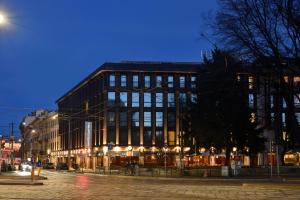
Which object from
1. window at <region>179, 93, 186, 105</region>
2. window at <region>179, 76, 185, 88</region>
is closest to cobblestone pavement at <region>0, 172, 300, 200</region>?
window at <region>179, 93, 186, 105</region>

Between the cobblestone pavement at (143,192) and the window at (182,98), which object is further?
the window at (182,98)

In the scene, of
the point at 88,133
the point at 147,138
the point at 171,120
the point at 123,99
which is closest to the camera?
the point at 88,133

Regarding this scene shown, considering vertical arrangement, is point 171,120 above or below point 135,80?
below

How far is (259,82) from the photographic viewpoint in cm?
3584

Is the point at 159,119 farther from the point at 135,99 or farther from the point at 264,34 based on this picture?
the point at 264,34

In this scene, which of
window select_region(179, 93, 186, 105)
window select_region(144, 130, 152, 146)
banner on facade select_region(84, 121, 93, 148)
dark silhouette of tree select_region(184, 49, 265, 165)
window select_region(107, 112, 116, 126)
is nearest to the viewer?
dark silhouette of tree select_region(184, 49, 265, 165)

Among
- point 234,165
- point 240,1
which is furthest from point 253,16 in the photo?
point 234,165

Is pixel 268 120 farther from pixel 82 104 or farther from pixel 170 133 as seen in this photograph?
pixel 82 104

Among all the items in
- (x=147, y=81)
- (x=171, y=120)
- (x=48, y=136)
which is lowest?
(x=48, y=136)

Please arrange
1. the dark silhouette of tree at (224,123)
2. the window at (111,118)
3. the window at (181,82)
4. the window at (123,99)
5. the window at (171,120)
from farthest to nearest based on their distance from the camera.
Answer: the window at (171,120) < the window at (181,82) < the window at (123,99) < the window at (111,118) < the dark silhouette of tree at (224,123)

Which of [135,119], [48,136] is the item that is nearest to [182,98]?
[135,119]

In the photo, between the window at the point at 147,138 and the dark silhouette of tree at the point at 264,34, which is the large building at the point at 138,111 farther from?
the dark silhouette of tree at the point at 264,34

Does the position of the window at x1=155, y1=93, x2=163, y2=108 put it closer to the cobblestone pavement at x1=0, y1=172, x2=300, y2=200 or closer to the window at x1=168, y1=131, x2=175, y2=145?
the window at x1=168, y1=131, x2=175, y2=145

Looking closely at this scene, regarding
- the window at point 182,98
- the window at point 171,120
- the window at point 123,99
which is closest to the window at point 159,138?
the window at point 171,120
